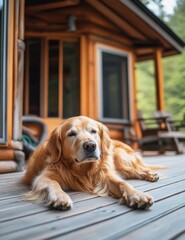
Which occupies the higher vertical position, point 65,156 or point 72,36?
point 72,36

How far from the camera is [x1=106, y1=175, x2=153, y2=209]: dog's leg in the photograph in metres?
1.53

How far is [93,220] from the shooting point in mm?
1302

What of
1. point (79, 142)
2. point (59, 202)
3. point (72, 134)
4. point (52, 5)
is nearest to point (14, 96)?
point (72, 134)

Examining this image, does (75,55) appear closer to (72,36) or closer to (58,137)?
(72,36)

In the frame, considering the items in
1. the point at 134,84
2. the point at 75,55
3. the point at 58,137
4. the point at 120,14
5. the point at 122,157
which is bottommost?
the point at 122,157

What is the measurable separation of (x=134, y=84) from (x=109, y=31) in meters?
1.43

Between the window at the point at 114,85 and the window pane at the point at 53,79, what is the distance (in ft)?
3.19

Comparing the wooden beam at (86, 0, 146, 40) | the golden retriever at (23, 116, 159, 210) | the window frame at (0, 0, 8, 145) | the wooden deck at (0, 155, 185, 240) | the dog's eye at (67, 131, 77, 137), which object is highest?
the wooden beam at (86, 0, 146, 40)

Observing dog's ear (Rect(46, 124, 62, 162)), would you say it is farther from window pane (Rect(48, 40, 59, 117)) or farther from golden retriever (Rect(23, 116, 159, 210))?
window pane (Rect(48, 40, 59, 117))

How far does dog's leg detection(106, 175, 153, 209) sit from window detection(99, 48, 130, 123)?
4.36 meters

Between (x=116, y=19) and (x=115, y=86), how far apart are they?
Answer: 1.50 metres

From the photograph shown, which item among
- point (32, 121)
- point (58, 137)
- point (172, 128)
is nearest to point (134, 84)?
point (172, 128)

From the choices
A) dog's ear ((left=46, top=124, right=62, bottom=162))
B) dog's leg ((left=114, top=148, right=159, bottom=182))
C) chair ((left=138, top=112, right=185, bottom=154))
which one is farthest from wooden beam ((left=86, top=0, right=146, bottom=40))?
dog's ear ((left=46, top=124, right=62, bottom=162))

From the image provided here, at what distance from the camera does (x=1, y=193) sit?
6.48 feet
